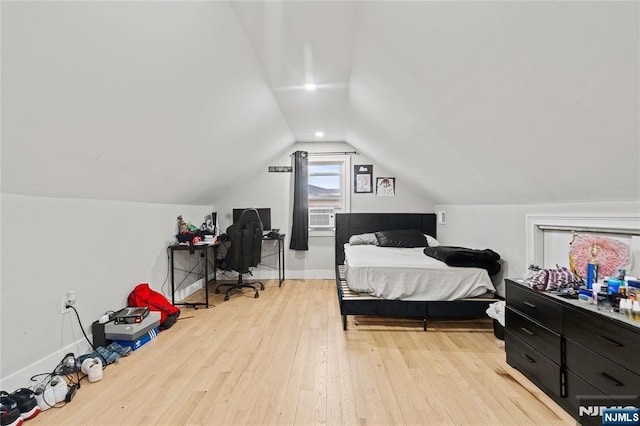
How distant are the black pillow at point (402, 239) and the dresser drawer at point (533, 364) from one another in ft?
6.63

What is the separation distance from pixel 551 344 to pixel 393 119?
208 centimetres

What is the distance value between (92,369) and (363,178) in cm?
409

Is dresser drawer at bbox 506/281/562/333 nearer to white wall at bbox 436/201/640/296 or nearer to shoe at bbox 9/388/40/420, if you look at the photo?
white wall at bbox 436/201/640/296

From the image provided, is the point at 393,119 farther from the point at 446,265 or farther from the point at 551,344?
the point at 551,344

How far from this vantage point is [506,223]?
2730mm

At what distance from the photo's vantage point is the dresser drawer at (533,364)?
1623 mm

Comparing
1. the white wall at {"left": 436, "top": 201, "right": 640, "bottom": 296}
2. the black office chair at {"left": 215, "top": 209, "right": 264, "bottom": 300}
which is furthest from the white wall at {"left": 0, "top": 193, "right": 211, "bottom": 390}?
the white wall at {"left": 436, "top": 201, "right": 640, "bottom": 296}

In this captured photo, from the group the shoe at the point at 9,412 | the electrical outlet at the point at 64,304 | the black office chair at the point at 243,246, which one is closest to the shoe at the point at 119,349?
the electrical outlet at the point at 64,304

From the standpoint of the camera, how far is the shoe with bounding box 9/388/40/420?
1.54m

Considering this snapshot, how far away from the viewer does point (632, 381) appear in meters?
1.23

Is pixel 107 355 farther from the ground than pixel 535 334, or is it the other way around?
pixel 535 334

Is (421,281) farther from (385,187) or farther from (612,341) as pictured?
(385,187)

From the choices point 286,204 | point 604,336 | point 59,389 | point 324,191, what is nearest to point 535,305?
point 604,336

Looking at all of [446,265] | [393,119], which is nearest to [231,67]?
[393,119]
